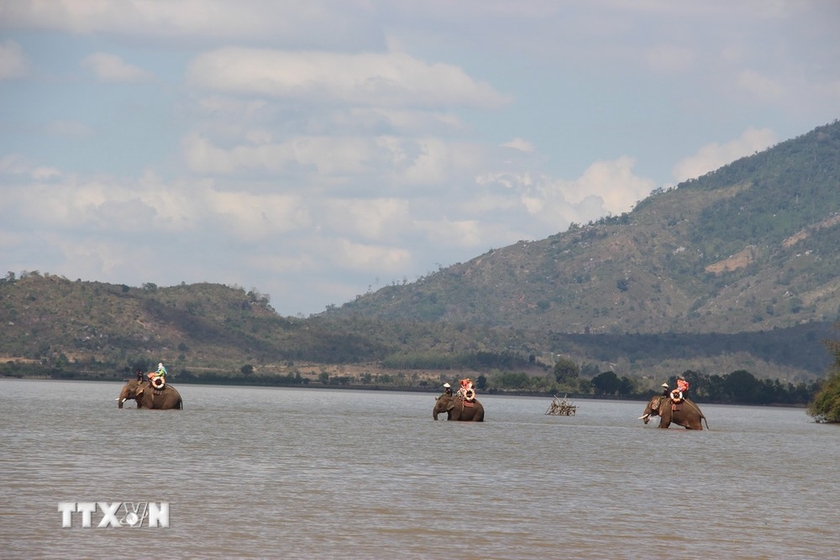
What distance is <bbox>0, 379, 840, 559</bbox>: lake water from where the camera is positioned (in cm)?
3744

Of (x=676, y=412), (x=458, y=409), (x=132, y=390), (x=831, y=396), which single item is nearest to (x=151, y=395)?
(x=132, y=390)

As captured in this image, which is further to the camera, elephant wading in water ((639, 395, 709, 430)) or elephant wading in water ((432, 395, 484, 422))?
elephant wading in water ((432, 395, 484, 422))

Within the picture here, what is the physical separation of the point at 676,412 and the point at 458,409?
53.0ft

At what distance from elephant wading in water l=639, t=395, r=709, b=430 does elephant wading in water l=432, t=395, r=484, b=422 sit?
41.9 ft

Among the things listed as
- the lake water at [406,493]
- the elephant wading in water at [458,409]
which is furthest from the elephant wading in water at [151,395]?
the lake water at [406,493]

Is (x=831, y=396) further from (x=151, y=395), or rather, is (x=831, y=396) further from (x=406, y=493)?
(x=406, y=493)

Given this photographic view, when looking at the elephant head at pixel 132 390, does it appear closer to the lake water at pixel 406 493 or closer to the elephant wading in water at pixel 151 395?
the elephant wading in water at pixel 151 395

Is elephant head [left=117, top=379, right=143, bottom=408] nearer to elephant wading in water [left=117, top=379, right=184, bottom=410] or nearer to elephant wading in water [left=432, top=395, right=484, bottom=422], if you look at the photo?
elephant wading in water [left=117, top=379, right=184, bottom=410]

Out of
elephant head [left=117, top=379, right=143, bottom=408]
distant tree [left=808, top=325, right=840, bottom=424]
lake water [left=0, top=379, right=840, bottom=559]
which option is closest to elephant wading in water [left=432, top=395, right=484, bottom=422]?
lake water [left=0, top=379, right=840, bottom=559]

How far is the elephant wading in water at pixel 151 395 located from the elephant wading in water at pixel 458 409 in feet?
66.6

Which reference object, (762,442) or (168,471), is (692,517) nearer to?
(168,471)

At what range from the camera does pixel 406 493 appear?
49562 millimetres

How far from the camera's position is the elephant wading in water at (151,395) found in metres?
110

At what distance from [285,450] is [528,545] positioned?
31.8m
